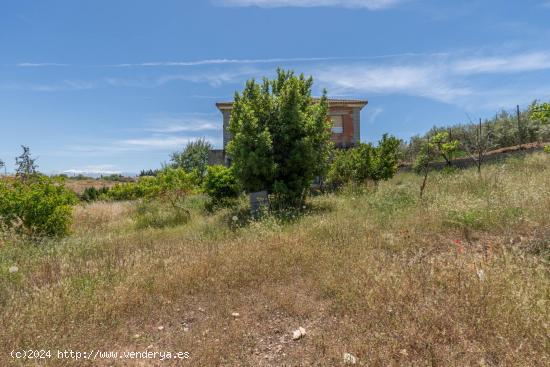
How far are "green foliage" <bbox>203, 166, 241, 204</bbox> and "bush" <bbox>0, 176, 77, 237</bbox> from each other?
15.4 ft

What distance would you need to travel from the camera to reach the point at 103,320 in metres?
3.07

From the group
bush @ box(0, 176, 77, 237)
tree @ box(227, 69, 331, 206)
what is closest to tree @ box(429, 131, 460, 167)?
tree @ box(227, 69, 331, 206)

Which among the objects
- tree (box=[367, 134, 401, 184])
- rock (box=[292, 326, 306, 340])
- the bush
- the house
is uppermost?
the house

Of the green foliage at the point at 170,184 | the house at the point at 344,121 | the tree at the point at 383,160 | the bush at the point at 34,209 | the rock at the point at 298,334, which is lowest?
the rock at the point at 298,334

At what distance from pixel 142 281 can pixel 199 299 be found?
2.55 feet

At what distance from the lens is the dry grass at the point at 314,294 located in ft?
8.47

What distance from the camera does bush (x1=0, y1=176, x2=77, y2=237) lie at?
705cm

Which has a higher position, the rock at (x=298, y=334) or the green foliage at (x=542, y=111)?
the green foliage at (x=542, y=111)

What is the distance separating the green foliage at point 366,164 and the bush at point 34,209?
29.6ft

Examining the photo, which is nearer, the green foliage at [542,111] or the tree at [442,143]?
the green foliage at [542,111]

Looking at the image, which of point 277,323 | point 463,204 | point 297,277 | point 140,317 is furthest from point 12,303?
point 463,204

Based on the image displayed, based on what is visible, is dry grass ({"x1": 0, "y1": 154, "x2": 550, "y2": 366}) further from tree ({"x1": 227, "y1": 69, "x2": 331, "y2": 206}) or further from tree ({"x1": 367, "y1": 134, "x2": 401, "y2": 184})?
tree ({"x1": 367, "y1": 134, "x2": 401, "y2": 184})

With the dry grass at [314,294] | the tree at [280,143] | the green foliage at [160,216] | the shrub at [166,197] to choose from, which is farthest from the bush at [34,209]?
the tree at [280,143]

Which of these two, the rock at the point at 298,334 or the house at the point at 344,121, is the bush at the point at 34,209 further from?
the house at the point at 344,121
